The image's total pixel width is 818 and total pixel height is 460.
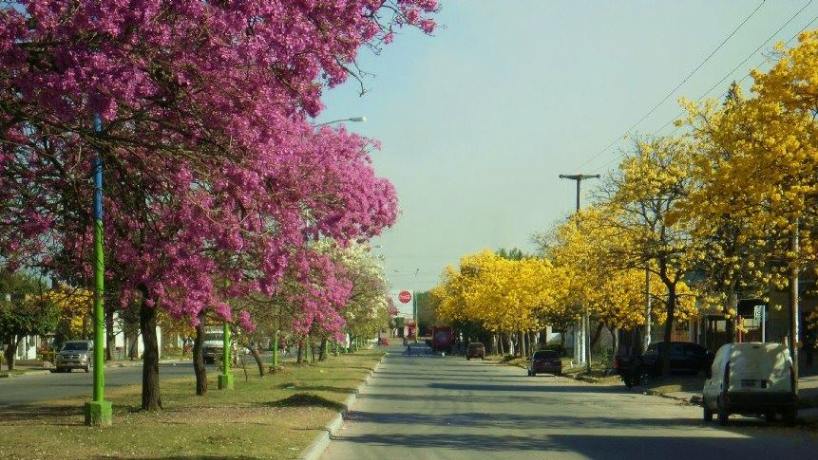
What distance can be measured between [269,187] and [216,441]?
19.5 ft

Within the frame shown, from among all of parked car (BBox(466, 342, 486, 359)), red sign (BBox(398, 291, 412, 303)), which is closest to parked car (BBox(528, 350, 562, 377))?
parked car (BBox(466, 342, 486, 359))

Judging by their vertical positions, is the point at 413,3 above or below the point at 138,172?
above

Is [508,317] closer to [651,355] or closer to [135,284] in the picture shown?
[651,355]

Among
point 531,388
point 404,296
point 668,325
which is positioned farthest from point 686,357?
point 404,296

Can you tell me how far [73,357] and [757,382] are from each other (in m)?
49.4

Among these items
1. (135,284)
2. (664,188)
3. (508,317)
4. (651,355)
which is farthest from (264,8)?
(508,317)

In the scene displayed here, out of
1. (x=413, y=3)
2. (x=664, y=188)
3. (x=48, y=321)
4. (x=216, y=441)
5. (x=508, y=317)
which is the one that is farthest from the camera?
(x=508, y=317)

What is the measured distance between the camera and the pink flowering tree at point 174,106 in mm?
9242

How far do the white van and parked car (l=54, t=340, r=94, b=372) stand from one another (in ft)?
158

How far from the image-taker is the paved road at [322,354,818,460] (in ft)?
58.1

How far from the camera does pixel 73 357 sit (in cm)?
6425

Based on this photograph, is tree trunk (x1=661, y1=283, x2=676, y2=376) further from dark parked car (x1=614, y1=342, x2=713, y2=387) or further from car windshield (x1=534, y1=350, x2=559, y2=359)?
car windshield (x1=534, y1=350, x2=559, y2=359)

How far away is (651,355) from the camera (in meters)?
46.1

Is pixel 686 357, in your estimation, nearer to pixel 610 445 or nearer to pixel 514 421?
pixel 514 421
